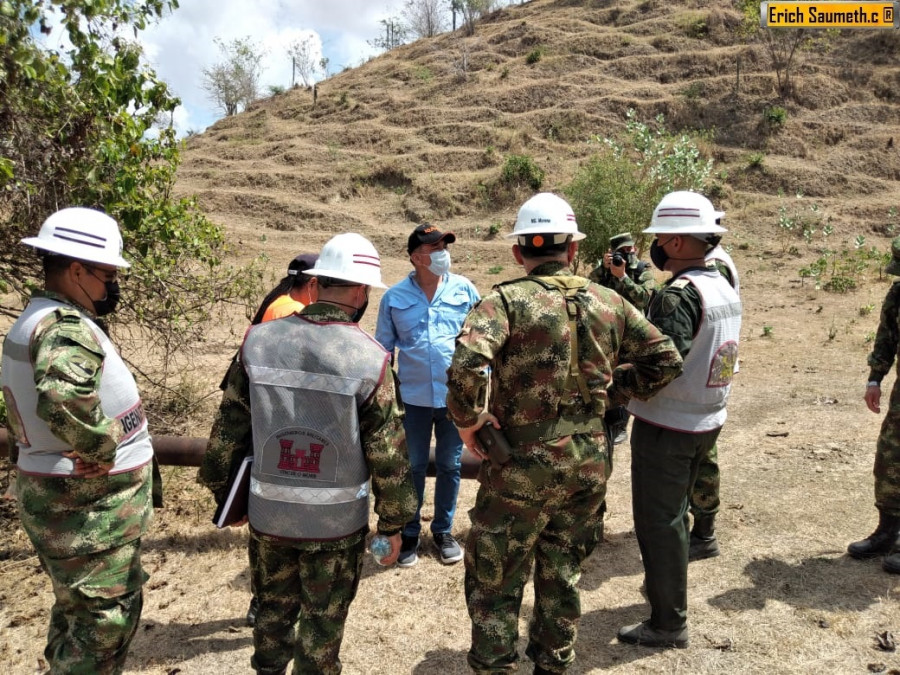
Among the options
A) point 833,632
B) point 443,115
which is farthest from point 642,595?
point 443,115

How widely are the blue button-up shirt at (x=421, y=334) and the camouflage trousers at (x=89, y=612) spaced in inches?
68.2

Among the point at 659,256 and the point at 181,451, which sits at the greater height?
the point at 659,256

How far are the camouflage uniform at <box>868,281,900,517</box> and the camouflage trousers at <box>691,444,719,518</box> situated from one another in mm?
910

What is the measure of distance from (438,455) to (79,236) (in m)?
2.23

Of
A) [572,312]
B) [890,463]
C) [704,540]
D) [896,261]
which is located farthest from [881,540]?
[572,312]

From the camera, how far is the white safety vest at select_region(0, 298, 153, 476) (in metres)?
2.14

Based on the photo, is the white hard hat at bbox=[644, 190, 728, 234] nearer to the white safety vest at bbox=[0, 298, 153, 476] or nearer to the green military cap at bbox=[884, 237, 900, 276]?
the green military cap at bbox=[884, 237, 900, 276]

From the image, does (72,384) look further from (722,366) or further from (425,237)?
(722,366)

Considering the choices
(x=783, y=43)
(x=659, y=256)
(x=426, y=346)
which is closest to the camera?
(x=659, y=256)

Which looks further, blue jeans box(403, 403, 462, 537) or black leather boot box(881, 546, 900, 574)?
blue jeans box(403, 403, 462, 537)

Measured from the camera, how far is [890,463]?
3.58 metres

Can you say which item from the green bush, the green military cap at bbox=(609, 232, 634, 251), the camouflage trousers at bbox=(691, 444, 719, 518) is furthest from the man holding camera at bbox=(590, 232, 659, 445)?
the green bush

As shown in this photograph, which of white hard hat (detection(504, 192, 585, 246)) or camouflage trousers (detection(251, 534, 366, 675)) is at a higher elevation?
white hard hat (detection(504, 192, 585, 246))

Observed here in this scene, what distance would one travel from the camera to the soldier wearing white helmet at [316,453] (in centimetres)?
213
